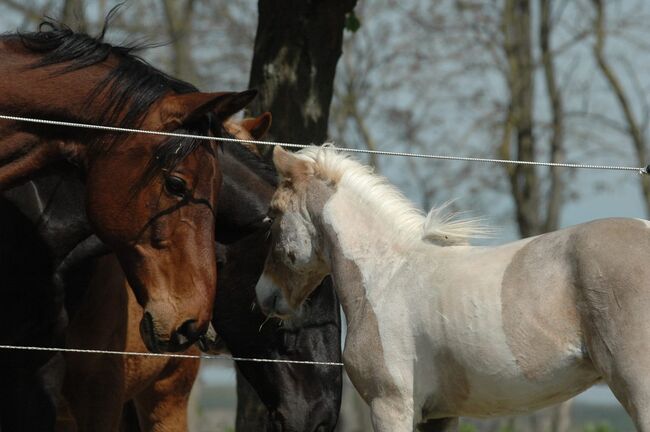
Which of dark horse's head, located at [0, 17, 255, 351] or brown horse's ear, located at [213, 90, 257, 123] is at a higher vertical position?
brown horse's ear, located at [213, 90, 257, 123]

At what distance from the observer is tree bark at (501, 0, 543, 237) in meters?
14.3

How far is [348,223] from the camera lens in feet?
13.8

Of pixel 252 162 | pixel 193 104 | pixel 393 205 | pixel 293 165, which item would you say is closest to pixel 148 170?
pixel 193 104

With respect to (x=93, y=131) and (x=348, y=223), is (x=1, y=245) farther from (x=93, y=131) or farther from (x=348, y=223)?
(x=348, y=223)

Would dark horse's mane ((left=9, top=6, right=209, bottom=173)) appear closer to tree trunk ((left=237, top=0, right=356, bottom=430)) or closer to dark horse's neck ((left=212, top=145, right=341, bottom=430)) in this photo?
dark horse's neck ((left=212, top=145, right=341, bottom=430))

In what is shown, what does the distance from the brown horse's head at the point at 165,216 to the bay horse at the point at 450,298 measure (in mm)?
336

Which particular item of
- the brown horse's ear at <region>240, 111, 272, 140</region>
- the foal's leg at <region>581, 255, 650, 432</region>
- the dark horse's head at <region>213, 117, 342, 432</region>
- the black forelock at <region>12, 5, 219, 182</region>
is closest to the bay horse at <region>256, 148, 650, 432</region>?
the foal's leg at <region>581, 255, 650, 432</region>

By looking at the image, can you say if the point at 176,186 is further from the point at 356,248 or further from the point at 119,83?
the point at 356,248

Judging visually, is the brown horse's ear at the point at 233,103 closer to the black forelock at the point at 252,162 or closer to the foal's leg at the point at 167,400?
the black forelock at the point at 252,162

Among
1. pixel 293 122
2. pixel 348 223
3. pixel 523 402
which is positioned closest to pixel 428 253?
pixel 348 223

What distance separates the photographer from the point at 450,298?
379cm

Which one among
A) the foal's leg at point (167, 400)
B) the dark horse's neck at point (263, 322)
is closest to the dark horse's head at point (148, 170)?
the dark horse's neck at point (263, 322)

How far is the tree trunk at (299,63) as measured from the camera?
22.6 ft

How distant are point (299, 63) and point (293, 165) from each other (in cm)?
275
